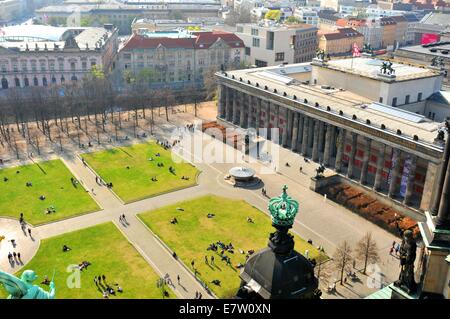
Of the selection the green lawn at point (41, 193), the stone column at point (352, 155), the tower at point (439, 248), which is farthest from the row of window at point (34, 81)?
the tower at point (439, 248)

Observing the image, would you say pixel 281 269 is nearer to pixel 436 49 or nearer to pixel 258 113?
pixel 258 113

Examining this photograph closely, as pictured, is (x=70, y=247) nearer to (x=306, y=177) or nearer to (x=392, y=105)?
(x=306, y=177)

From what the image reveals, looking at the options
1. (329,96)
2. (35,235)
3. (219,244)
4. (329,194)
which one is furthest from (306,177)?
(35,235)

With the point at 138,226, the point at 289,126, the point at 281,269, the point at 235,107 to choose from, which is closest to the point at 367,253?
the point at 138,226

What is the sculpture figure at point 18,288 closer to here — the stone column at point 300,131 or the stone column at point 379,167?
the stone column at point 379,167

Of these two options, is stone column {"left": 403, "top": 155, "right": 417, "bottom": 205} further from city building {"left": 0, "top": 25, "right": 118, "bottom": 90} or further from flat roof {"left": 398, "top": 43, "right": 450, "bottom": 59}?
city building {"left": 0, "top": 25, "right": 118, "bottom": 90}

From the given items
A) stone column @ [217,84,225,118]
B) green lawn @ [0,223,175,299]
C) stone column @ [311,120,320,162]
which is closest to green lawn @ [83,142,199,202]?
green lawn @ [0,223,175,299]
